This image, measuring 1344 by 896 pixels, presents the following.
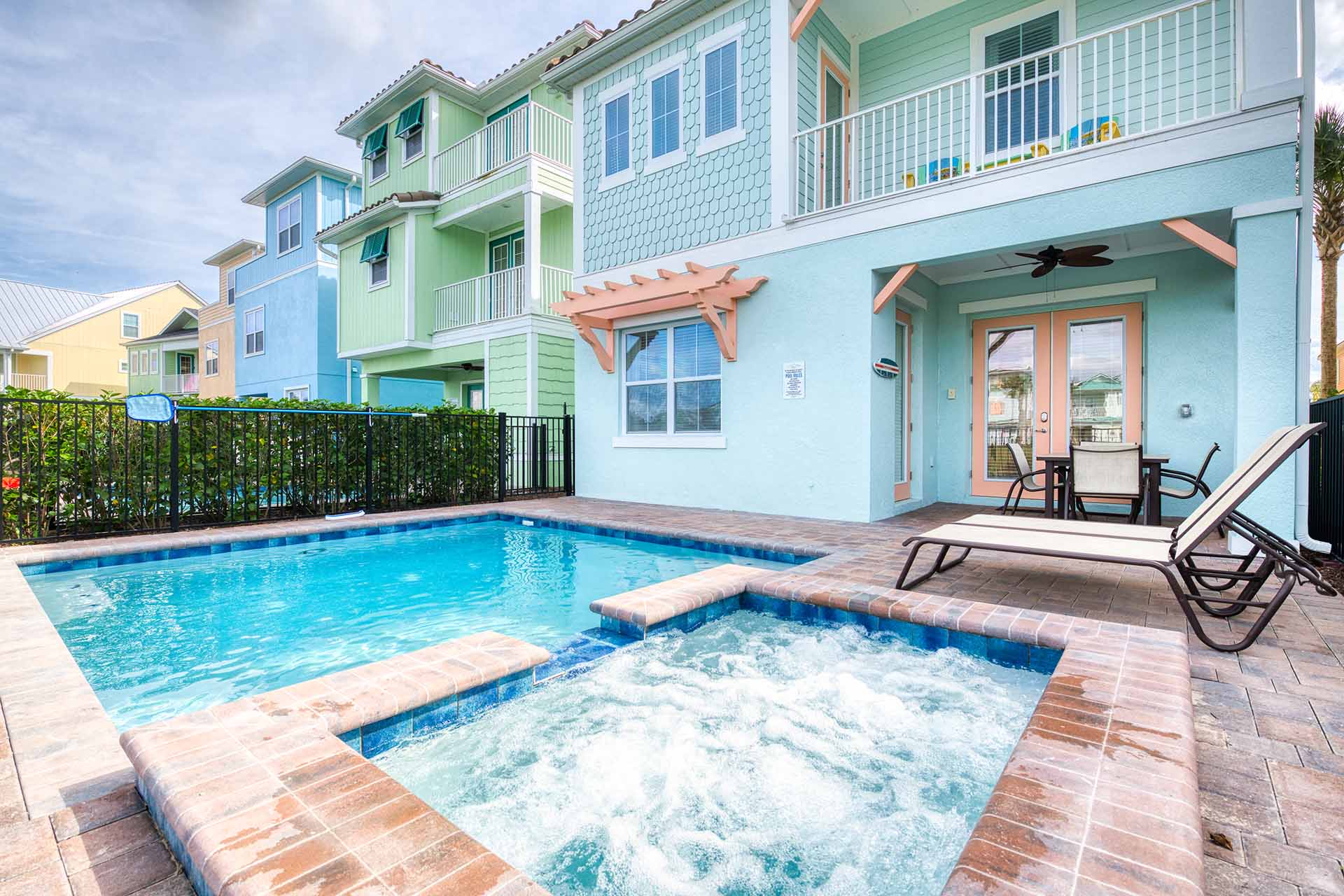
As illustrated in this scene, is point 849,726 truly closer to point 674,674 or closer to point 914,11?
point 674,674

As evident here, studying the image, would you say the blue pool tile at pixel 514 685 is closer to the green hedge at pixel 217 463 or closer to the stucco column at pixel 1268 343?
the stucco column at pixel 1268 343

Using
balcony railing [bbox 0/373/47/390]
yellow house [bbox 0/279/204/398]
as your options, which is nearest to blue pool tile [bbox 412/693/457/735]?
yellow house [bbox 0/279/204/398]

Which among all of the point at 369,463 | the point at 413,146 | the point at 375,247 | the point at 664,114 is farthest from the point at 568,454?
the point at 413,146

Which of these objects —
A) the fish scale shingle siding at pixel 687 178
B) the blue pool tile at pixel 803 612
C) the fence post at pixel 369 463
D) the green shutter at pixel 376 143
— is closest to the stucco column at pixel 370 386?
the green shutter at pixel 376 143

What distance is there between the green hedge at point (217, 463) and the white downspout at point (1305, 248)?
8728mm

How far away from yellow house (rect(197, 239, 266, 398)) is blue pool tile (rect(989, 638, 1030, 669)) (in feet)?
74.7

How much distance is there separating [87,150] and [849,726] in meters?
31.1

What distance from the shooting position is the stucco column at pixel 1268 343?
4332mm

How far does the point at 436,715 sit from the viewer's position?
226cm

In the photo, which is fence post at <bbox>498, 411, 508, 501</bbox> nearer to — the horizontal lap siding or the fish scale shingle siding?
the fish scale shingle siding

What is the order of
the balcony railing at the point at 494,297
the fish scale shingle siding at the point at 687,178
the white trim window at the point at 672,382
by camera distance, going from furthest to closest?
the balcony railing at the point at 494,297 < the white trim window at the point at 672,382 < the fish scale shingle siding at the point at 687,178

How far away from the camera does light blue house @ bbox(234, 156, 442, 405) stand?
52.4 ft

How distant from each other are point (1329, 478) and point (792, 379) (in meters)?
4.48

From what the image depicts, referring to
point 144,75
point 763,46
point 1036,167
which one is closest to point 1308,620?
point 1036,167
